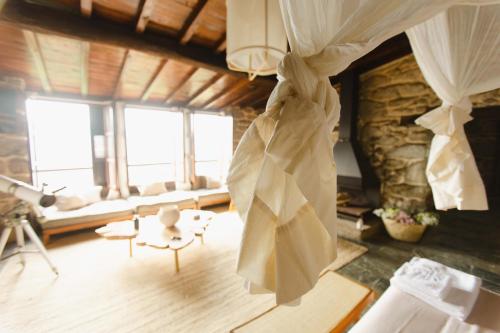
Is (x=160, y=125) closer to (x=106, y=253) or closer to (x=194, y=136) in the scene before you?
(x=194, y=136)

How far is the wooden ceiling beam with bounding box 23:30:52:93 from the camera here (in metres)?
2.19

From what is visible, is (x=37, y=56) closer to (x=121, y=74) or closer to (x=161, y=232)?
(x=121, y=74)

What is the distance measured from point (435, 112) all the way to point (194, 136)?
166 inches

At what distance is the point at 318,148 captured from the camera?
26.3 inches

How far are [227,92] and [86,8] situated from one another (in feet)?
8.18

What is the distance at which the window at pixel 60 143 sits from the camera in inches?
127

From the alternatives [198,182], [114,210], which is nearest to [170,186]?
[198,182]

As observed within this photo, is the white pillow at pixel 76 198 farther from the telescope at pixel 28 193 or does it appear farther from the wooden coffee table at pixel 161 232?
the telescope at pixel 28 193


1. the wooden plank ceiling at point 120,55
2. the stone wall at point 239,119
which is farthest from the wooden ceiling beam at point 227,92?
the stone wall at point 239,119

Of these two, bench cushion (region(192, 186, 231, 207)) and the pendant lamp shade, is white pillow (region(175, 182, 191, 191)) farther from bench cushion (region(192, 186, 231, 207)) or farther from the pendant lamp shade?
the pendant lamp shade

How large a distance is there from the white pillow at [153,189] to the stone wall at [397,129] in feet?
12.8

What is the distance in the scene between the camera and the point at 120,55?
271 cm

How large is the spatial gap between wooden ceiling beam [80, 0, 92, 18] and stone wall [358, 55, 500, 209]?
12.7ft

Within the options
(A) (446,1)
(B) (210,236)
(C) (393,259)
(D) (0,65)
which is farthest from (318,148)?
(D) (0,65)
